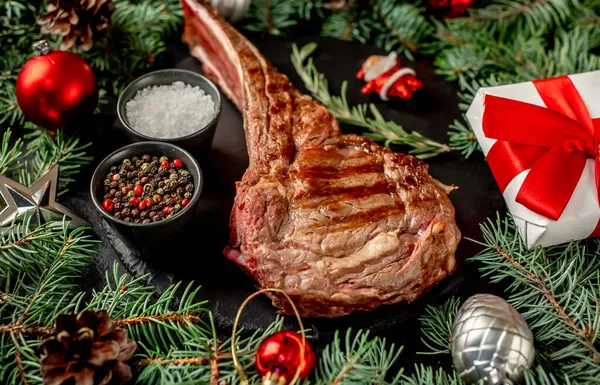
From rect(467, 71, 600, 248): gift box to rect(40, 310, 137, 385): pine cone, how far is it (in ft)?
5.51

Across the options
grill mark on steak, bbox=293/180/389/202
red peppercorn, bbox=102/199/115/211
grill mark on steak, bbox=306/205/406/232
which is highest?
grill mark on steak, bbox=293/180/389/202

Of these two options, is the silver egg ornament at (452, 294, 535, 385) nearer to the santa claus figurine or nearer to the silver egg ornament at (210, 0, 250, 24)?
the santa claus figurine

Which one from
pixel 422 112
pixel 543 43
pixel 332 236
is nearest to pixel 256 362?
pixel 332 236

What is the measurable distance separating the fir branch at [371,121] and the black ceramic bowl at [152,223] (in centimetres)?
88

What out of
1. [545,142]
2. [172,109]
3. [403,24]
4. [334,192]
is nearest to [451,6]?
[403,24]

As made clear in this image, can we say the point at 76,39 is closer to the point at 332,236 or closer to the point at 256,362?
the point at 332,236

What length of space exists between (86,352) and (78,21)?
176 centimetres

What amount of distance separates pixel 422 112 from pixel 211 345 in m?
1.74

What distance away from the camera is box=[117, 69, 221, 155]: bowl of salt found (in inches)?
114

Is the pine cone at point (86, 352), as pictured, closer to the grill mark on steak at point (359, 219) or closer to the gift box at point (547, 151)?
the grill mark on steak at point (359, 219)

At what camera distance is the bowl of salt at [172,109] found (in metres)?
2.90

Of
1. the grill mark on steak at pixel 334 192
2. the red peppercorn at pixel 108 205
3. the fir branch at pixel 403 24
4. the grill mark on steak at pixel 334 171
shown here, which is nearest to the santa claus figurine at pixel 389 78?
the fir branch at pixel 403 24

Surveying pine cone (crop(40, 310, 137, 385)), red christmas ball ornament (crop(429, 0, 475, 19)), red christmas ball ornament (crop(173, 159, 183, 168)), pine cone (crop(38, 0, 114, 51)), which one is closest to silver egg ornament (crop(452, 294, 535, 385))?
pine cone (crop(40, 310, 137, 385))

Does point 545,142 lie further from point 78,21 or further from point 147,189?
point 78,21
